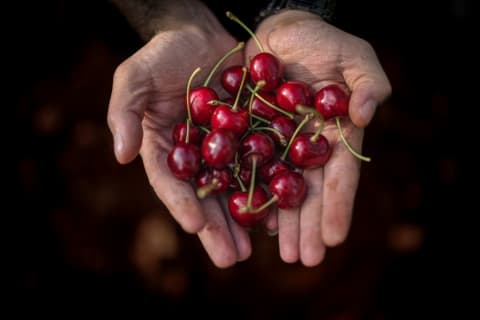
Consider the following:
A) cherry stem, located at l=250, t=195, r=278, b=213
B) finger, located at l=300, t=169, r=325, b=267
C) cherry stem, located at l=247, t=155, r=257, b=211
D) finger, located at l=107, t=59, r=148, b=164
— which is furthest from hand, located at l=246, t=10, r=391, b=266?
finger, located at l=107, t=59, r=148, b=164

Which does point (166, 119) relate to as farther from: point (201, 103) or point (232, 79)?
point (232, 79)

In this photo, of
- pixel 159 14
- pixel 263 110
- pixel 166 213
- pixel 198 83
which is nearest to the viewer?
pixel 263 110

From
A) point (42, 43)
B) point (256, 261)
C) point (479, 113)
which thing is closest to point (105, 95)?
point (42, 43)

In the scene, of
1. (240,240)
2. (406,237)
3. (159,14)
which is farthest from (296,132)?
(406,237)

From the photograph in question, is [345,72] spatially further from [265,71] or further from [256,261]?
[256,261]

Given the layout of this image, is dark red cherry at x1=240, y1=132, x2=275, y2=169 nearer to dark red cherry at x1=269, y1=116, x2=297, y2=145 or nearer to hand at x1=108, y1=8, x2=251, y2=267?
dark red cherry at x1=269, y1=116, x2=297, y2=145

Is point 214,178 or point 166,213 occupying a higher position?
point 214,178

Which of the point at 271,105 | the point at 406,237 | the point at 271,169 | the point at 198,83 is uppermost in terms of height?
the point at 198,83
